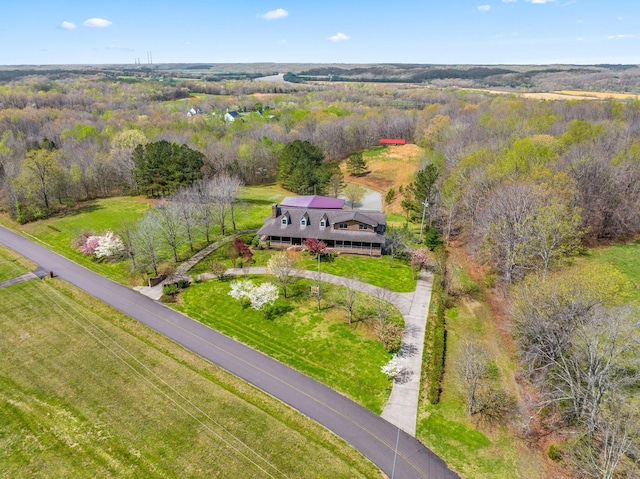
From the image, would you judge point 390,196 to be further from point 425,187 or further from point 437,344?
point 437,344

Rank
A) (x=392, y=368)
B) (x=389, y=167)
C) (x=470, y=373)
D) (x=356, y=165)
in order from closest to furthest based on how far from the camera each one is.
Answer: (x=470, y=373), (x=392, y=368), (x=356, y=165), (x=389, y=167)

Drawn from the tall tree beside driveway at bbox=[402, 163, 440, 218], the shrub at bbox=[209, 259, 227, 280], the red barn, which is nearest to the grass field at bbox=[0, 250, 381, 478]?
the shrub at bbox=[209, 259, 227, 280]

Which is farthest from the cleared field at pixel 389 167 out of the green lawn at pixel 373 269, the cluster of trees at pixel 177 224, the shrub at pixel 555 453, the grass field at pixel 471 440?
the shrub at pixel 555 453

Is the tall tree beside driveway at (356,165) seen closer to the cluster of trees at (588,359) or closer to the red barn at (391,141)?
the red barn at (391,141)

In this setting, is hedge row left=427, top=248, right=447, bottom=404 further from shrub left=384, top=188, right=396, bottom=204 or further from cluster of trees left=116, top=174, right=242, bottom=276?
shrub left=384, top=188, right=396, bottom=204

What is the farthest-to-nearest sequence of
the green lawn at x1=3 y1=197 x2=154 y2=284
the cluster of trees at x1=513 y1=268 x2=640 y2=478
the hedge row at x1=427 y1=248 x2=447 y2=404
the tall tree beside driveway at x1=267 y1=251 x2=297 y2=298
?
the green lawn at x1=3 y1=197 x2=154 y2=284, the tall tree beside driveway at x1=267 y1=251 x2=297 y2=298, the hedge row at x1=427 y1=248 x2=447 y2=404, the cluster of trees at x1=513 y1=268 x2=640 y2=478

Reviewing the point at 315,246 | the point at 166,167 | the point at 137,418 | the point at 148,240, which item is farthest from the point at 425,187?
the point at 137,418
